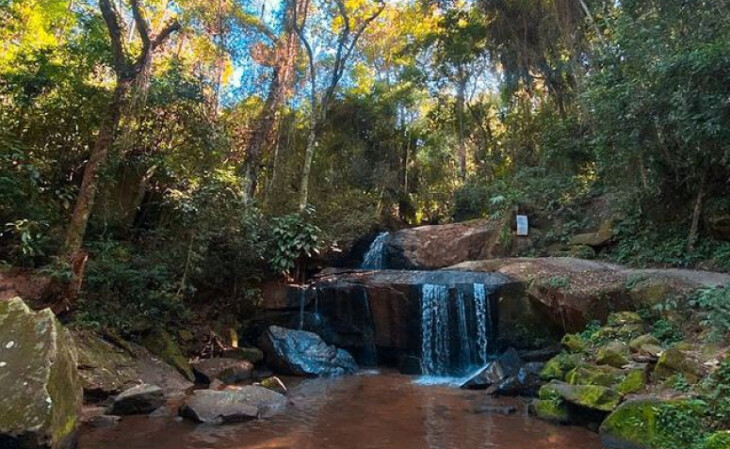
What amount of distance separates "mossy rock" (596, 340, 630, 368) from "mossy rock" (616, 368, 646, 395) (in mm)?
521

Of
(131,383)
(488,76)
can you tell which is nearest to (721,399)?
(131,383)

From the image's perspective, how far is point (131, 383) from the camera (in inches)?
319

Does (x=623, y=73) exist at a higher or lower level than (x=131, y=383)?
higher

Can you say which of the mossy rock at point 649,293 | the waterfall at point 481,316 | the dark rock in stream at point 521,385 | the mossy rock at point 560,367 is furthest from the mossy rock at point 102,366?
the mossy rock at point 649,293

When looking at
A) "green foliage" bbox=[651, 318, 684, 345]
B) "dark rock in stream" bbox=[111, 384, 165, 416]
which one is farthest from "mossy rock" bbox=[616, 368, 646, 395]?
"dark rock in stream" bbox=[111, 384, 165, 416]

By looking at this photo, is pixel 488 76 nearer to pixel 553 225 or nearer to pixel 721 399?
pixel 553 225

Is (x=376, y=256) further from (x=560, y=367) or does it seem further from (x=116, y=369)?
(x=116, y=369)

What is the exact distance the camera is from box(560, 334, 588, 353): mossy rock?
8.49 m

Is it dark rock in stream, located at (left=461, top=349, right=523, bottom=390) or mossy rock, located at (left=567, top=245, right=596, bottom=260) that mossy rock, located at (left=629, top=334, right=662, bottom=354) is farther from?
mossy rock, located at (left=567, top=245, right=596, bottom=260)

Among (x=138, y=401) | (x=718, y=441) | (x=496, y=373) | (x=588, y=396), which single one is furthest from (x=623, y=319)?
(x=138, y=401)

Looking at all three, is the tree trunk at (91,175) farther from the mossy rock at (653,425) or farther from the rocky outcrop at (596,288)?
the rocky outcrop at (596,288)

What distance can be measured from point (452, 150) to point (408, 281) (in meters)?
14.5

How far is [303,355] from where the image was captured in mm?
11047

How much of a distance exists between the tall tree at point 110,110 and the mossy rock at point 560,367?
758 cm
